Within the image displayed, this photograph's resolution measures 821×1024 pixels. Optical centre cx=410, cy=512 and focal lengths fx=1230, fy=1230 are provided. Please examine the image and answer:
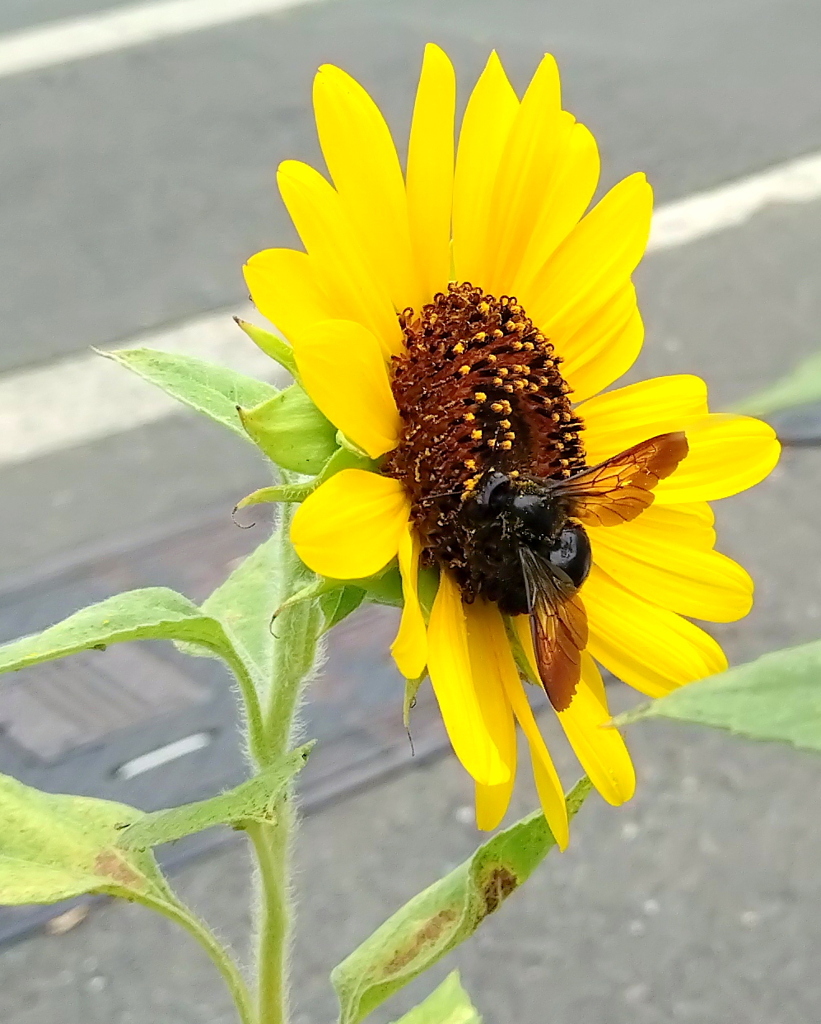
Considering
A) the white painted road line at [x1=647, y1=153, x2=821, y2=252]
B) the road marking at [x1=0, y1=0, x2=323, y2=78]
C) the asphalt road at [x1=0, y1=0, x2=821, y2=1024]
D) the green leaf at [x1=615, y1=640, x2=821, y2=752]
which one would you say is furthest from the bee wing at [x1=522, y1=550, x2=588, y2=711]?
the road marking at [x1=0, y1=0, x2=323, y2=78]

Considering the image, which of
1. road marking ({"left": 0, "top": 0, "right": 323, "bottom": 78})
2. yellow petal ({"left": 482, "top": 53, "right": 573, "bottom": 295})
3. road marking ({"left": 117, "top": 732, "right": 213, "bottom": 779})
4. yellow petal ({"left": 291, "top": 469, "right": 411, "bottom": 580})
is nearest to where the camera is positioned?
yellow petal ({"left": 291, "top": 469, "right": 411, "bottom": 580})

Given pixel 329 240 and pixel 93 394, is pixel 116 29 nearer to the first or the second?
pixel 93 394

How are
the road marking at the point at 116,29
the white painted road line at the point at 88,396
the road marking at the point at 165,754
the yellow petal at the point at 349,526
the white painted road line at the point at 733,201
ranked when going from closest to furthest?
1. the yellow petal at the point at 349,526
2. the road marking at the point at 165,754
3. the white painted road line at the point at 88,396
4. the white painted road line at the point at 733,201
5. the road marking at the point at 116,29

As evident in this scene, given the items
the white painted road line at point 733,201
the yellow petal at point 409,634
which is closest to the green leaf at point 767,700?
the yellow petal at point 409,634

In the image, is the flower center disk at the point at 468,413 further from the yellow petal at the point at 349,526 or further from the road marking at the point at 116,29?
the road marking at the point at 116,29

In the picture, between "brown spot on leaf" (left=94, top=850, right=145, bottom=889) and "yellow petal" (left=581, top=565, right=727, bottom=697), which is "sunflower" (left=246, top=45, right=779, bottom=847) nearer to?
"yellow petal" (left=581, top=565, right=727, bottom=697)

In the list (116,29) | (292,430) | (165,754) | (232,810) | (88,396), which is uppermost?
(116,29)

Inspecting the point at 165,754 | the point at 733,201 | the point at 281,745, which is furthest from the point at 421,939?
the point at 733,201
